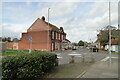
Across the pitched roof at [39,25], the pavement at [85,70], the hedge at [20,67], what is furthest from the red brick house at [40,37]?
the hedge at [20,67]

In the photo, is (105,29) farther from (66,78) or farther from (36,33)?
(66,78)

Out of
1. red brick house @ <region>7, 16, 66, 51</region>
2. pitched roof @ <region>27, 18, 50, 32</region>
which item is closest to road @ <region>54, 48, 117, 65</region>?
red brick house @ <region>7, 16, 66, 51</region>

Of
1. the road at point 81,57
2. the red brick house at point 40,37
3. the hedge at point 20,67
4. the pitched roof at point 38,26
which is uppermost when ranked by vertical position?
the pitched roof at point 38,26

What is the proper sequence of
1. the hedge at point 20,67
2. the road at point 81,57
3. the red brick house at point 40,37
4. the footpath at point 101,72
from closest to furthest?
1. the hedge at point 20,67
2. the footpath at point 101,72
3. the road at point 81,57
4. the red brick house at point 40,37

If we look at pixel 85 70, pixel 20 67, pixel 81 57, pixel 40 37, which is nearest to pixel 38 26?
pixel 40 37

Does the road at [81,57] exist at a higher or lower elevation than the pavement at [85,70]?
lower

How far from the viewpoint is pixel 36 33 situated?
102 feet

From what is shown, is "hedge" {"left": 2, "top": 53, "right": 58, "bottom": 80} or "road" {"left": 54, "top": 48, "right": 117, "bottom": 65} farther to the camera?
"road" {"left": 54, "top": 48, "right": 117, "bottom": 65}

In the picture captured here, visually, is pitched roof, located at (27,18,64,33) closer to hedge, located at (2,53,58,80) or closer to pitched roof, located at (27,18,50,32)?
pitched roof, located at (27,18,50,32)

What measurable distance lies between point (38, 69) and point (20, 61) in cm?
86

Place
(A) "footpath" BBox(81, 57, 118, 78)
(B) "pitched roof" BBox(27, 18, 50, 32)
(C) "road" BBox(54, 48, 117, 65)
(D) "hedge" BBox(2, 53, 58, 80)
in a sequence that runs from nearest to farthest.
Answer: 1. (D) "hedge" BBox(2, 53, 58, 80)
2. (A) "footpath" BBox(81, 57, 118, 78)
3. (C) "road" BBox(54, 48, 117, 65)
4. (B) "pitched roof" BBox(27, 18, 50, 32)

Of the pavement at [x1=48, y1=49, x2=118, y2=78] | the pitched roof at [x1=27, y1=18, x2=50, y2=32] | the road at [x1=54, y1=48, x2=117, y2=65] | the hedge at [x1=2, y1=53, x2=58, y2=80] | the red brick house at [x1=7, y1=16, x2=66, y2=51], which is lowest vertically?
the road at [x1=54, y1=48, x2=117, y2=65]

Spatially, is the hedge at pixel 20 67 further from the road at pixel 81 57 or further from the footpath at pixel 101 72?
the road at pixel 81 57

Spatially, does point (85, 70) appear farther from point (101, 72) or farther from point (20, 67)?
point (20, 67)
